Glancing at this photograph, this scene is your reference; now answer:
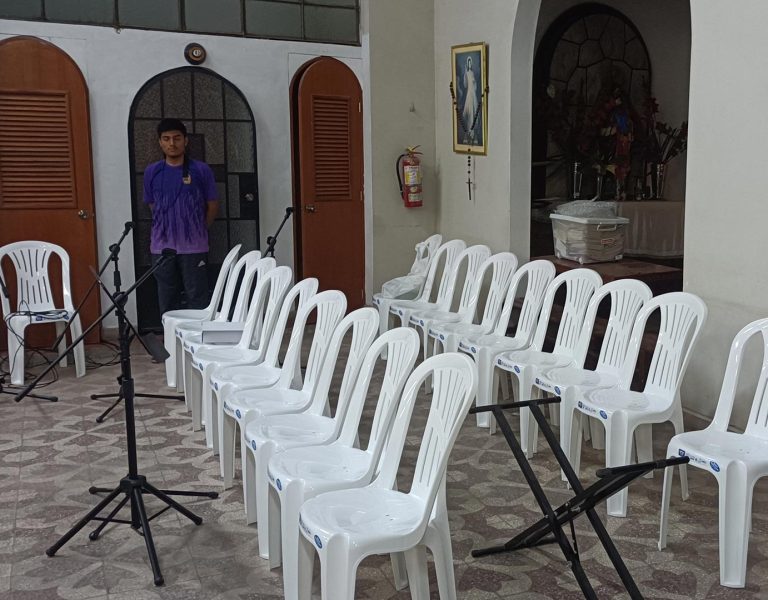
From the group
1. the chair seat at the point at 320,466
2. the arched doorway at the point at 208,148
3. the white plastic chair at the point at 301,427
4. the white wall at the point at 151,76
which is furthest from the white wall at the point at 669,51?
the chair seat at the point at 320,466

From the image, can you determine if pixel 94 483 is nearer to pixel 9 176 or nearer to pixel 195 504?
pixel 195 504

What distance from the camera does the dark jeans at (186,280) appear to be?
618 centimetres

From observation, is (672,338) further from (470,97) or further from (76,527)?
(470,97)

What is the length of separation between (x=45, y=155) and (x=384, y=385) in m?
4.46

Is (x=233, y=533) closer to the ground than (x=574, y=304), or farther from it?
closer to the ground

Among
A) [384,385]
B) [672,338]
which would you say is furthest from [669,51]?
[384,385]

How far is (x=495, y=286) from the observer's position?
204 inches

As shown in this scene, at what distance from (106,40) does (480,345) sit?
4.03 meters

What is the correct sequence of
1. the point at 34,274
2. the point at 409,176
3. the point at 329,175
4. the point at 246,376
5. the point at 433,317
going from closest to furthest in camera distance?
1. the point at 246,376
2. the point at 433,317
3. the point at 34,274
4. the point at 409,176
5. the point at 329,175

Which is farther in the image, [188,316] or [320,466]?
[188,316]

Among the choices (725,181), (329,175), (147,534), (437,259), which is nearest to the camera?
(147,534)

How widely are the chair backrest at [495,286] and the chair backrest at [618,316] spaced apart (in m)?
0.92

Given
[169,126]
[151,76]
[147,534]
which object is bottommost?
[147,534]

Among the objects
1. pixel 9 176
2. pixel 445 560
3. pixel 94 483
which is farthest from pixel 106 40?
pixel 445 560
